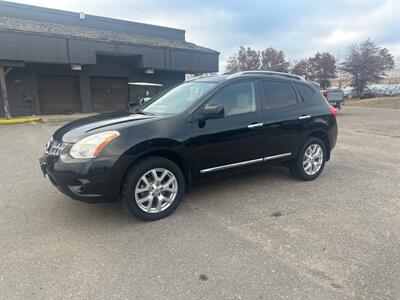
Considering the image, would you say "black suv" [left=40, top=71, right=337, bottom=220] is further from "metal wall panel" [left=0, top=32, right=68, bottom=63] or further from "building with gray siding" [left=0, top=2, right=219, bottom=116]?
"building with gray siding" [left=0, top=2, right=219, bottom=116]

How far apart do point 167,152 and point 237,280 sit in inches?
66.3

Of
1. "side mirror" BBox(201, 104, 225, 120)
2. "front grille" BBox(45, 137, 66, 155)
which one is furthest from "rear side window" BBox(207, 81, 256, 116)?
"front grille" BBox(45, 137, 66, 155)

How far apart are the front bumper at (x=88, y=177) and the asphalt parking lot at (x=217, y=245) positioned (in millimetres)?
434

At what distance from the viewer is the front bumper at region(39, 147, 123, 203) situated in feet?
10.0

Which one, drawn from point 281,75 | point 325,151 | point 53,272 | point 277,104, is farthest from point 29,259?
point 325,151

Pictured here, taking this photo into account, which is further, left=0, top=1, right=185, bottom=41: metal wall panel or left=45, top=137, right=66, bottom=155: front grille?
left=0, top=1, right=185, bottom=41: metal wall panel

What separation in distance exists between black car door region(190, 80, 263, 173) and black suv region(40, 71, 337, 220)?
1cm

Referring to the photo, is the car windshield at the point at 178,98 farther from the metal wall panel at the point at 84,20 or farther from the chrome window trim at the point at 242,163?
the metal wall panel at the point at 84,20

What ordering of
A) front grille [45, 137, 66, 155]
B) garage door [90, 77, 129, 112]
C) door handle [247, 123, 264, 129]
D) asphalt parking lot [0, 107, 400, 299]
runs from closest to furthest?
asphalt parking lot [0, 107, 400, 299]
front grille [45, 137, 66, 155]
door handle [247, 123, 264, 129]
garage door [90, 77, 129, 112]

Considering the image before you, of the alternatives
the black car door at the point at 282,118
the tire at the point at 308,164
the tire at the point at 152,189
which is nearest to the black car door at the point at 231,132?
the black car door at the point at 282,118

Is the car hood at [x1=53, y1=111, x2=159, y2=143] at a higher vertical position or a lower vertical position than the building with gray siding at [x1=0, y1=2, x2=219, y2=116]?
lower

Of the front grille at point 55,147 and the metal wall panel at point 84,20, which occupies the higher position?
the metal wall panel at point 84,20

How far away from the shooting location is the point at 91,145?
3115mm

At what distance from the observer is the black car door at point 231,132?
370cm
